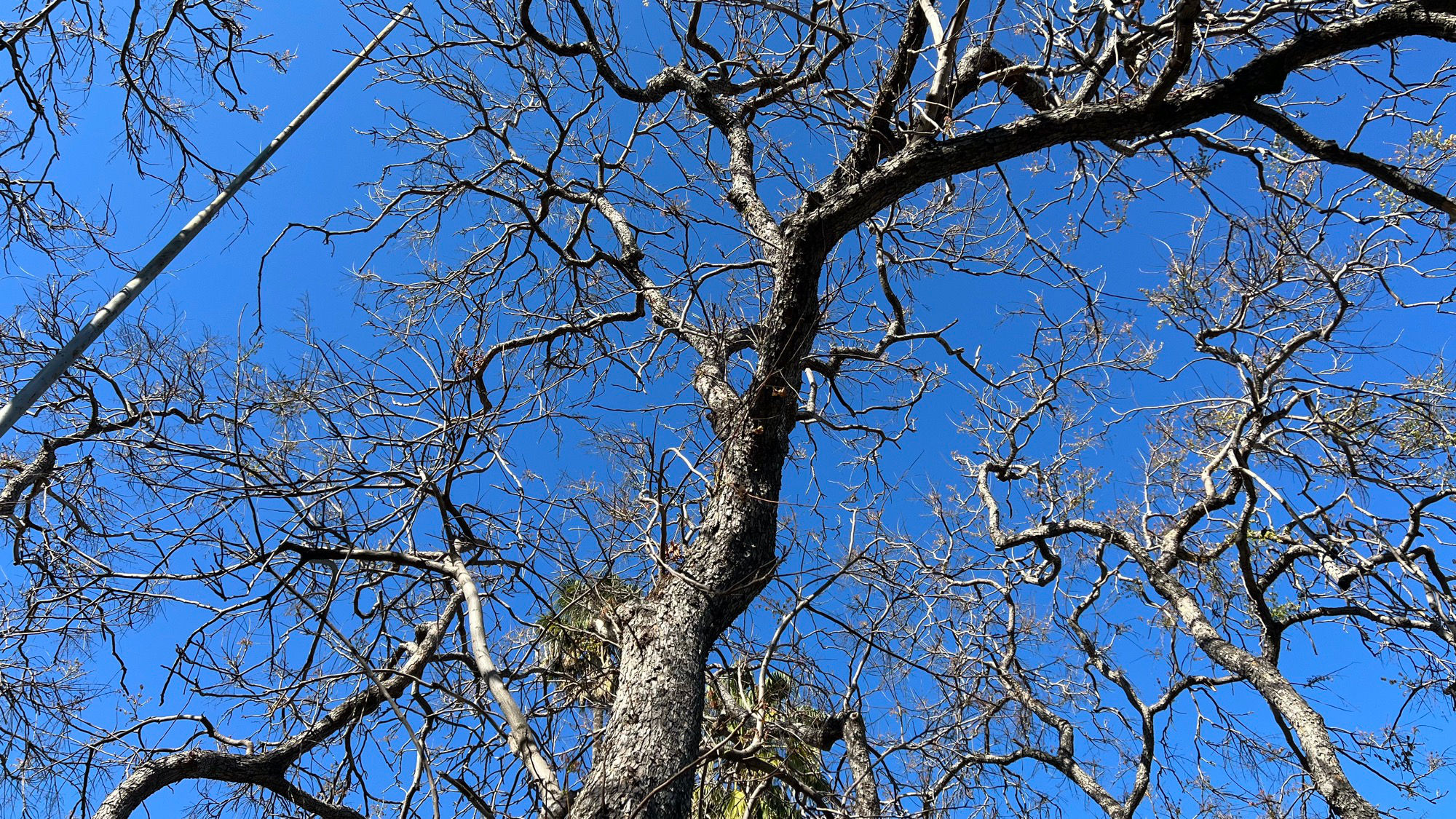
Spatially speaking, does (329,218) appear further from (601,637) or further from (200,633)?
(601,637)

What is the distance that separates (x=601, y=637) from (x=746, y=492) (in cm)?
87

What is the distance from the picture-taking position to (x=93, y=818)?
3.69 metres

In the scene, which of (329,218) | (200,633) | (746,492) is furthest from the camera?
(329,218)

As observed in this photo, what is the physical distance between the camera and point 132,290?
1661 millimetres

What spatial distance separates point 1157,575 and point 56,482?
7629 mm

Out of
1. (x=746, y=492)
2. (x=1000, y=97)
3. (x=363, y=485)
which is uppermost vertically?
(x=1000, y=97)

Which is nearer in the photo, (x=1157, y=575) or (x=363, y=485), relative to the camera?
(x=363, y=485)

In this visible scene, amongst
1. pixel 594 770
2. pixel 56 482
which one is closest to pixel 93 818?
pixel 56 482

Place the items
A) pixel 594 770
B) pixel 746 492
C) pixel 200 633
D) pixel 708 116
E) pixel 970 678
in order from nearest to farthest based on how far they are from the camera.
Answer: pixel 594 770 < pixel 200 633 < pixel 746 492 < pixel 708 116 < pixel 970 678

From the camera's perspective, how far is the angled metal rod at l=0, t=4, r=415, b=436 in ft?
4.83

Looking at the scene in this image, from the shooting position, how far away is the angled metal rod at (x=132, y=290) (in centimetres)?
147

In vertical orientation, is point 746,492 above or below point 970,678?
below

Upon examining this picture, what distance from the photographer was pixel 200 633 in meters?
2.97

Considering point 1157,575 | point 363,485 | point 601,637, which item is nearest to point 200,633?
point 363,485
